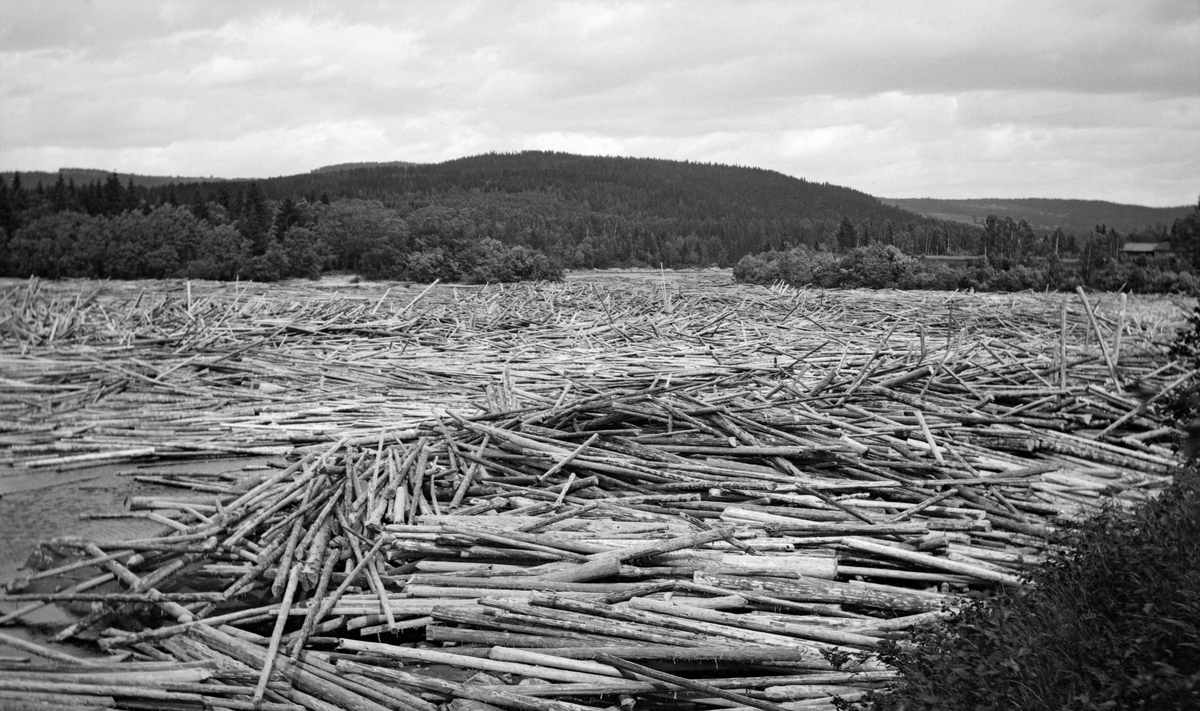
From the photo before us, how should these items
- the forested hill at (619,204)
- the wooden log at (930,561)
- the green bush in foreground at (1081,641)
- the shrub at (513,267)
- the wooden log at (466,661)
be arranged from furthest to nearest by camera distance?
the forested hill at (619,204), the shrub at (513,267), the wooden log at (930,561), the wooden log at (466,661), the green bush in foreground at (1081,641)

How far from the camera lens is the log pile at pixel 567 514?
15.0ft

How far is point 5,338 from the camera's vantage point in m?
13.4

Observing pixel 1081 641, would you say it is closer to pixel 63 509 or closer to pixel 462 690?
pixel 462 690

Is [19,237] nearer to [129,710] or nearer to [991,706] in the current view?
[129,710]

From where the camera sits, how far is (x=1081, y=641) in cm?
414

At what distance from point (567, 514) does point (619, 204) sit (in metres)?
80.1

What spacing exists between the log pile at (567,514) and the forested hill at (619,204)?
19.6 m

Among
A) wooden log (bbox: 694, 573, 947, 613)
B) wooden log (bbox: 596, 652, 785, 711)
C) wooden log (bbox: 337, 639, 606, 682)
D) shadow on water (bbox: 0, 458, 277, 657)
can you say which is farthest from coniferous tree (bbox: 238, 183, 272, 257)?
wooden log (bbox: 596, 652, 785, 711)

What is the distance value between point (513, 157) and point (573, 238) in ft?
243

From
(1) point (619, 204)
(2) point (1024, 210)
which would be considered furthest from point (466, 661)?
(2) point (1024, 210)

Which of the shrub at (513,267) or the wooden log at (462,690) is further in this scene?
the shrub at (513,267)

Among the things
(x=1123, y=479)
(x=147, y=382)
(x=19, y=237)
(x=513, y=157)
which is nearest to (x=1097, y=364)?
(x=1123, y=479)

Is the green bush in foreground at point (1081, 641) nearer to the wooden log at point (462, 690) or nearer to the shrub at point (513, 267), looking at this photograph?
the wooden log at point (462, 690)

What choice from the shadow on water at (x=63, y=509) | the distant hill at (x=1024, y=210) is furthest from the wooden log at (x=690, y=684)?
the distant hill at (x=1024, y=210)
